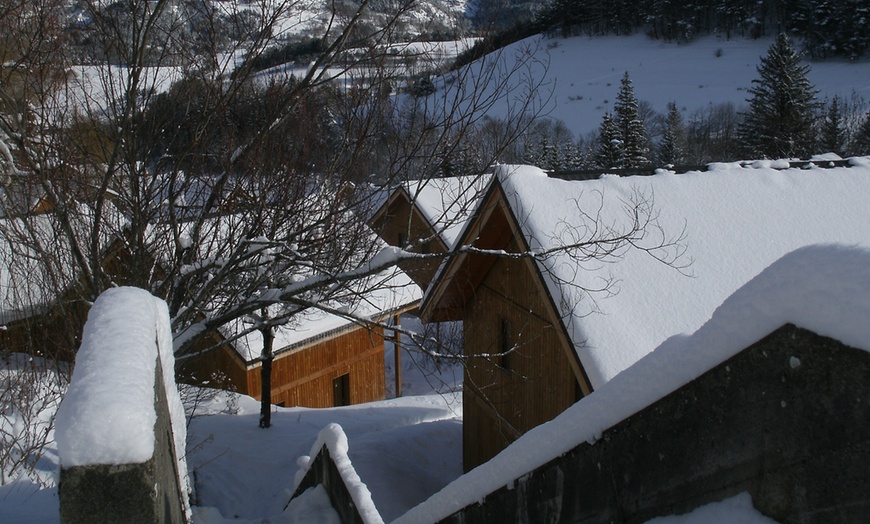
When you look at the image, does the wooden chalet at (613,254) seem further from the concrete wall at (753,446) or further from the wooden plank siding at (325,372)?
the wooden plank siding at (325,372)

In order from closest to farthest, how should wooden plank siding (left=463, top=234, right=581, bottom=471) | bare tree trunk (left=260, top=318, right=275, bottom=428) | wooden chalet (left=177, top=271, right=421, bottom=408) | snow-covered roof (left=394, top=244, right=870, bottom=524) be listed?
snow-covered roof (left=394, top=244, right=870, bottom=524) < wooden plank siding (left=463, top=234, right=581, bottom=471) < bare tree trunk (left=260, top=318, right=275, bottom=428) < wooden chalet (left=177, top=271, right=421, bottom=408)

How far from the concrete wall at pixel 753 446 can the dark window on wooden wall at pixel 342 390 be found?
15434 mm

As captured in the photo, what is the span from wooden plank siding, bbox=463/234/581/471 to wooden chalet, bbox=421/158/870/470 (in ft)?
0.10

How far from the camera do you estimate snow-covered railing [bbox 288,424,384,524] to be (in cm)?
544

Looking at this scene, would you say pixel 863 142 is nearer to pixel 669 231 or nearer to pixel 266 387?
pixel 669 231

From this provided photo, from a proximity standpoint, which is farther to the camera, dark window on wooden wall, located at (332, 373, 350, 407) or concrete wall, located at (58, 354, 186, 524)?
dark window on wooden wall, located at (332, 373, 350, 407)

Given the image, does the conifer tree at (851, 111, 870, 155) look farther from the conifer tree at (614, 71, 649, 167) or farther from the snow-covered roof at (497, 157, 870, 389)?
the snow-covered roof at (497, 157, 870, 389)

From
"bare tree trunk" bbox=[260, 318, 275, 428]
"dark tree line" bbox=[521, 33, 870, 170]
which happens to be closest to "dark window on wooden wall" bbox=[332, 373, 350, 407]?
"bare tree trunk" bbox=[260, 318, 275, 428]

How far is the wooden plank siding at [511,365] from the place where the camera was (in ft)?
28.5

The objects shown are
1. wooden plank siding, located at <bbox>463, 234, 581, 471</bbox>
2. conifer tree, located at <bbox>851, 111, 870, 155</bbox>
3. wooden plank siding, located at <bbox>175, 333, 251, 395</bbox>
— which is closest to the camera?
wooden plank siding, located at <bbox>463, 234, 581, 471</bbox>

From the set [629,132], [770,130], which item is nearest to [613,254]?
[629,132]

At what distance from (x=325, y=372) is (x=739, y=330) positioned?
15.5 m

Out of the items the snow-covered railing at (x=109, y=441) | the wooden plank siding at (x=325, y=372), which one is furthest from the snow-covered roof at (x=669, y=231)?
the wooden plank siding at (x=325, y=372)

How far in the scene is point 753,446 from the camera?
1.97m
